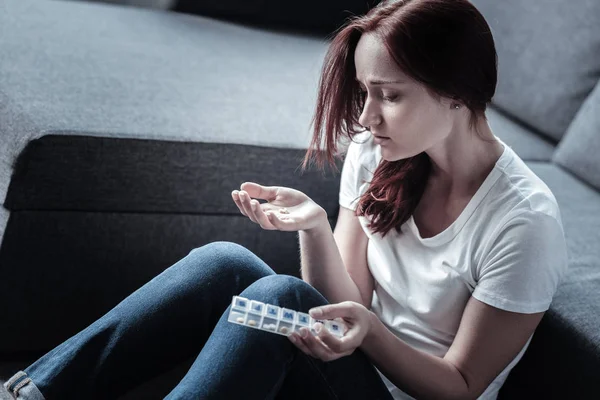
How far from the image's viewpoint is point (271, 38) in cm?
234

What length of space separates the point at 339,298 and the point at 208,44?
41.5 inches

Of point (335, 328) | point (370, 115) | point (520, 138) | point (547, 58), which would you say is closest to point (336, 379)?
point (335, 328)

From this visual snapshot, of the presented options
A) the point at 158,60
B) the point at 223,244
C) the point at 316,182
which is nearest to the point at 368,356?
the point at 223,244

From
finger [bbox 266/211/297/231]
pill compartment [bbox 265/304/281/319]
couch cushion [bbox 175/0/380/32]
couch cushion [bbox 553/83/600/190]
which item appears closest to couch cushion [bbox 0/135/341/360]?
finger [bbox 266/211/297/231]

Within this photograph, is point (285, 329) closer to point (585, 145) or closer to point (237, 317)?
point (237, 317)

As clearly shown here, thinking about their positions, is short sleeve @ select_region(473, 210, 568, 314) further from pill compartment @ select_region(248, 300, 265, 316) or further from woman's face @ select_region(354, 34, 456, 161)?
pill compartment @ select_region(248, 300, 265, 316)

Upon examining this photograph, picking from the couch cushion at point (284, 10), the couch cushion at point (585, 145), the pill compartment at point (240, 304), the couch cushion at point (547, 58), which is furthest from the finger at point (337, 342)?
the couch cushion at point (284, 10)

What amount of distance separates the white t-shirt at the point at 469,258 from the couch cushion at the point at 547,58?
84 centimetres

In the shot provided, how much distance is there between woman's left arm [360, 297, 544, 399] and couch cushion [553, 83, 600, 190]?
82 centimetres

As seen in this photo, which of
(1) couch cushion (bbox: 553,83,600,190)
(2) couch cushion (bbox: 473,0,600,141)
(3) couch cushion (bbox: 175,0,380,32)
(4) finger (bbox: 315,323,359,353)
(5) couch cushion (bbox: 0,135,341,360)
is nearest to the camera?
(4) finger (bbox: 315,323,359,353)

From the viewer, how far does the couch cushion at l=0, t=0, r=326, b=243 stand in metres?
1.50

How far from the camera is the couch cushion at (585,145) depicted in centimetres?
183

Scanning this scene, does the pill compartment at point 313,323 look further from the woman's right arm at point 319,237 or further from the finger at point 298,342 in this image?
the woman's right arm at point 319,237

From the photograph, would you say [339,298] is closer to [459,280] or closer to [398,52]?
[459,280]
